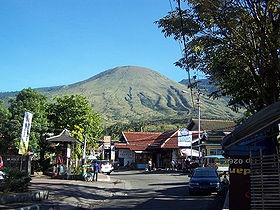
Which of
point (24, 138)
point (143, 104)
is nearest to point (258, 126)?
point (24, 138)

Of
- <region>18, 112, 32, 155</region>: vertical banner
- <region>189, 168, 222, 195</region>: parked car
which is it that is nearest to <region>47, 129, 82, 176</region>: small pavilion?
<region>18, 112, 32, 155</region>: vertical banner

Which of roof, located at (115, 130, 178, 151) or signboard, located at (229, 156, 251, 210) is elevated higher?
roof, located at (115, 130, 178, 151)

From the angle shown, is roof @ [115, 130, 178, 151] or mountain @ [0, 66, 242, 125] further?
mountain @ [0, 66, 242, 125]

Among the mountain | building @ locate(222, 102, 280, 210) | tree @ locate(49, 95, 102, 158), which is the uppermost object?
the mountain

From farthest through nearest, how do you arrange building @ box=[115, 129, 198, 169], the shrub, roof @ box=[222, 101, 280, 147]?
building @ box=[115, 129, 198, 169] < the shrub < roof @ box=[222, 101, 280, 147]

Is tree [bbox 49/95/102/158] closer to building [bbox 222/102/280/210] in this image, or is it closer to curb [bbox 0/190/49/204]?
curb [bbox 0/190/49/204]

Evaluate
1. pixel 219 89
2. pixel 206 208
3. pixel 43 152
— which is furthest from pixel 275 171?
pixel 43 152

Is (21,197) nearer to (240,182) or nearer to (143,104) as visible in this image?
(240,182)

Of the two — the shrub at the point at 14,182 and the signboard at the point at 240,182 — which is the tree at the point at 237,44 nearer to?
the signboard at the point at 240,182

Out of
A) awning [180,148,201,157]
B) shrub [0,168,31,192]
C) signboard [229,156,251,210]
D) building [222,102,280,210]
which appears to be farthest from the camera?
awning [180,148,201,157]

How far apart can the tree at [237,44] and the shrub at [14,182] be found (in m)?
8.07

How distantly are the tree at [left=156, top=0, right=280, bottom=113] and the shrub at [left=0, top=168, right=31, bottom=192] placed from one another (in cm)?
807

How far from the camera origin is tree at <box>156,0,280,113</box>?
10863mm

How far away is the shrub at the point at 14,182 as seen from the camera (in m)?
10.5
